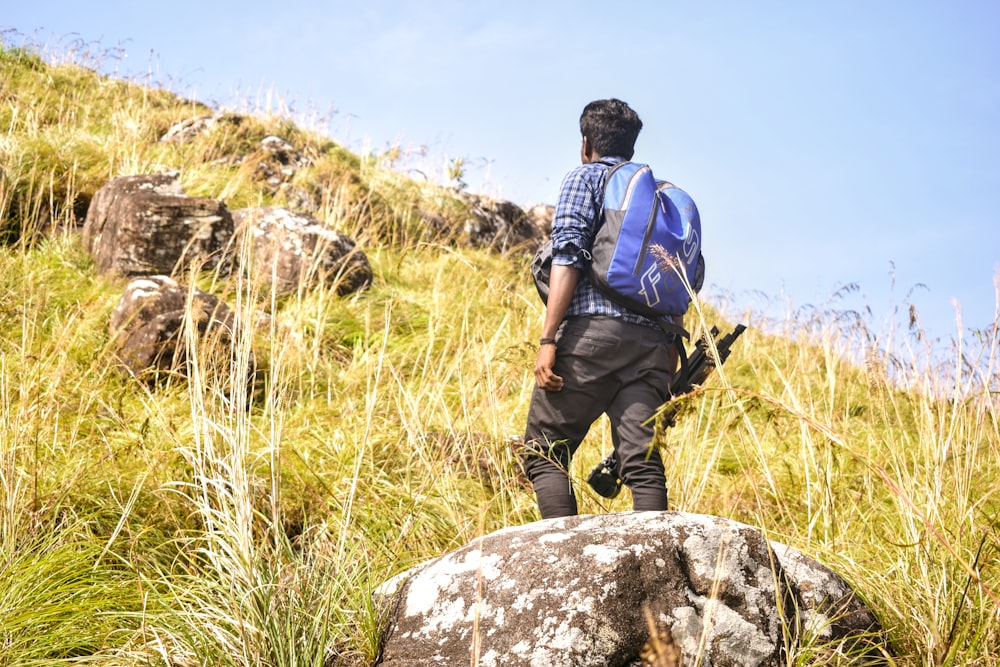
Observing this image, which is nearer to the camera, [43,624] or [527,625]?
[527,625]

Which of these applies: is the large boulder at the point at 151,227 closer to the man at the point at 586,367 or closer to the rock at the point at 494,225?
the man at the point at 586,367

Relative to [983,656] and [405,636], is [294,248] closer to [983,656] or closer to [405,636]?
[405,636]

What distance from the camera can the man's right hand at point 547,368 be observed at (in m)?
2.79

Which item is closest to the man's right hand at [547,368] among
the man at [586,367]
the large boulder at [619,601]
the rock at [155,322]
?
the man at [586,367]

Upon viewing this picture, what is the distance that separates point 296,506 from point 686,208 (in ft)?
6.91

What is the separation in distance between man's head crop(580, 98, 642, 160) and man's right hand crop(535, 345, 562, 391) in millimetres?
788

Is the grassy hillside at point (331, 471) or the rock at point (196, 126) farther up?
the rock at point (196, 126)

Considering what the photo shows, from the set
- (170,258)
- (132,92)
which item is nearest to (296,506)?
(170,258)

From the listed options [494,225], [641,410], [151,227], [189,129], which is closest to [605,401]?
[641,410]

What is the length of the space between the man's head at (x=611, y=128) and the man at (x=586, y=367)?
0.07 metres

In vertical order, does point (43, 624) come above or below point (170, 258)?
below

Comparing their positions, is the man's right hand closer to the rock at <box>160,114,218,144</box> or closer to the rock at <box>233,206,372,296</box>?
the rock at <box>233,206,372,296</box>

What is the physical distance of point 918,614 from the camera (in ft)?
7.30

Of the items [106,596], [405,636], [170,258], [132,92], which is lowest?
[106,596]
